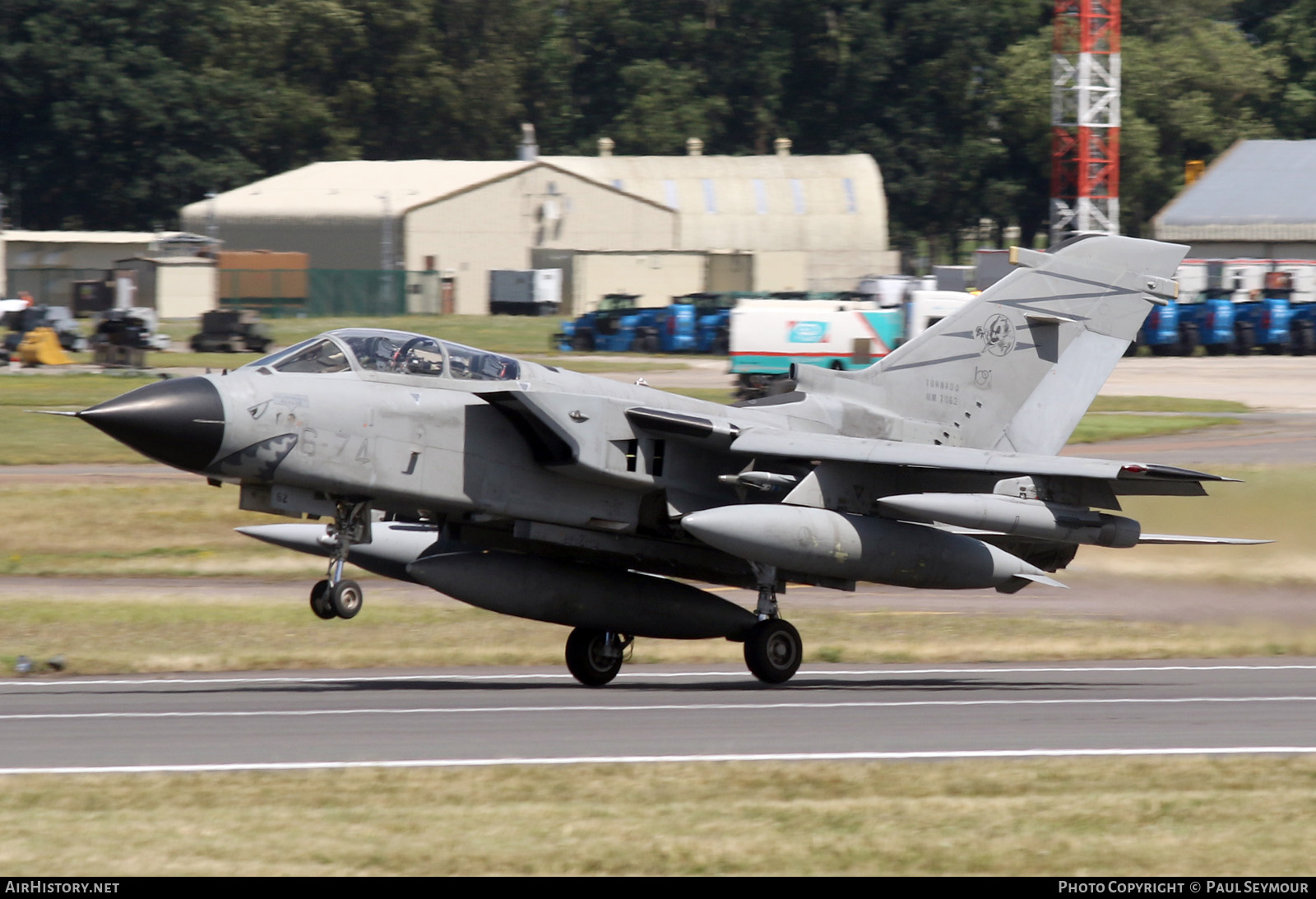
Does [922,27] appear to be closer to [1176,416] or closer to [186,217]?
[186,217]

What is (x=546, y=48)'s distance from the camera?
4564 inches

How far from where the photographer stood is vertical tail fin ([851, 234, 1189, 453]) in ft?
61.6

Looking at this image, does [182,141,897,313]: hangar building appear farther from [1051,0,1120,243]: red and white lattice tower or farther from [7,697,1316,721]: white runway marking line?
[7,697,1316,721]: white runway marking line

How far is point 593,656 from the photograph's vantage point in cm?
1709

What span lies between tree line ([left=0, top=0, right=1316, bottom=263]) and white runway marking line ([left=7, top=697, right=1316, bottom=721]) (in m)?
89.2

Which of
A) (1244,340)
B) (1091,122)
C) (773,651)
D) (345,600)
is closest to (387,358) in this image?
(345,600)

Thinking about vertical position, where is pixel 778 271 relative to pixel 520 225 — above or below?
below

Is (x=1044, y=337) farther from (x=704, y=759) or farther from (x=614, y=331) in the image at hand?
(x=614, y=331)

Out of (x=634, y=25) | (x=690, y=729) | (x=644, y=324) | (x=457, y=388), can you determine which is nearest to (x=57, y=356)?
(x=644, y=324)

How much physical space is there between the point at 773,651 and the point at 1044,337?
5133mm

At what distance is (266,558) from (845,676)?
1211 cm

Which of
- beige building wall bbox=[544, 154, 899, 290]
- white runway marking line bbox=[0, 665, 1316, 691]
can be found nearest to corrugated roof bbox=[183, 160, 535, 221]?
beige building wall bbox=[544, 154, 899, 290]

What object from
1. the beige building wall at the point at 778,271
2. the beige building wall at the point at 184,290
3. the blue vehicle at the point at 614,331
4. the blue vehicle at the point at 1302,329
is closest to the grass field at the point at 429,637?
the blue vehicle at the point at 614,331

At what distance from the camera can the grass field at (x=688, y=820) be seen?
8.77 m
